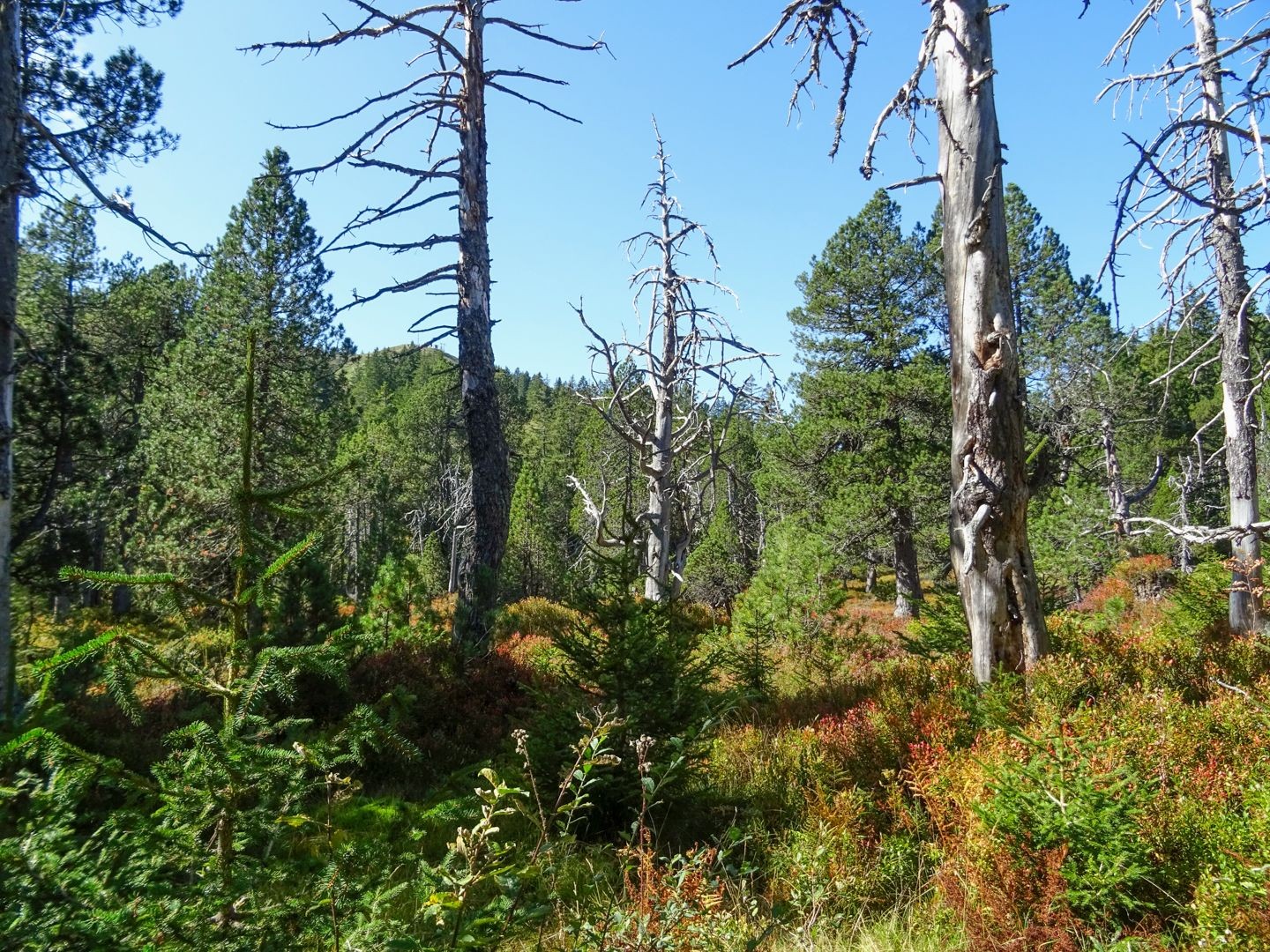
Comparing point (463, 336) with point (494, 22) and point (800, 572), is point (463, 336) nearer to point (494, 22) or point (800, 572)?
point (494, 22)

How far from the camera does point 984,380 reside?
4.73 m

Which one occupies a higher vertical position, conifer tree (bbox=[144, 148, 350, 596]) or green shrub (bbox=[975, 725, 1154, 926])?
conifer tree (bbox=[144, 148, 350, 596])

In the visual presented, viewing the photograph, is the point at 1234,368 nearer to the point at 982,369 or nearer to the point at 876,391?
the point at 982,369

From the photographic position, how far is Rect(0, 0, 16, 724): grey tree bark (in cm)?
488

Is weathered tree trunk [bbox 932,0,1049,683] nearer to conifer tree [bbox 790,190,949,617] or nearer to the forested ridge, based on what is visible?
the forested ridge

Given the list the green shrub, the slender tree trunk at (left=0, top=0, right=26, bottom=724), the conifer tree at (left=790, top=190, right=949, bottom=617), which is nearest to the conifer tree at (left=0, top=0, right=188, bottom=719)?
the slender tree trunk at (left=0, top=0, right=26, bottom=724)

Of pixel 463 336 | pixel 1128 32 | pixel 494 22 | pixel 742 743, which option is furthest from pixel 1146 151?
pixel 494 22

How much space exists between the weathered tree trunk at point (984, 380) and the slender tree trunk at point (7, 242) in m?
6.80

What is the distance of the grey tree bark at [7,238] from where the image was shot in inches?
192

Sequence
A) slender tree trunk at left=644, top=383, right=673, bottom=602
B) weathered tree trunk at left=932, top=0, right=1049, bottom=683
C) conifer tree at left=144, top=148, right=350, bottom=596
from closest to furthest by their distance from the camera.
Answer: weathered tree trunk at left=932, top=0, right=1049, bottom=683, slender tree trunk at left=644, top=383, right=673, bottom=602, conifer tree at left=144, top=148, right=350, bottom=596

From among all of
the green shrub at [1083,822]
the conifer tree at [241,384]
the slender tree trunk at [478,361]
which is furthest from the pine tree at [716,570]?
the green shrub at [1083,822]

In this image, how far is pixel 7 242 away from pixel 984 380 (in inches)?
288

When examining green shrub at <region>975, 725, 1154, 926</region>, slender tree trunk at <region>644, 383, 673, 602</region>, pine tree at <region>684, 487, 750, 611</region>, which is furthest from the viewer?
pine tree at <region>684, 487, 750, 611</region>

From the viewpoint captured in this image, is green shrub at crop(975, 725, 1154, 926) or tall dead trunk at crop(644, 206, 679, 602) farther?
tall dead trunk at crop(644, 206, 679, 602)
